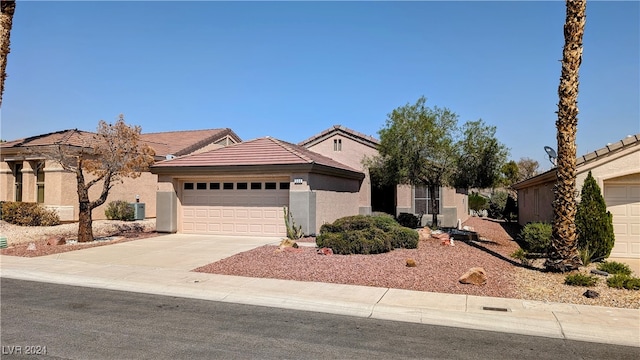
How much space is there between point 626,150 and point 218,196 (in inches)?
586

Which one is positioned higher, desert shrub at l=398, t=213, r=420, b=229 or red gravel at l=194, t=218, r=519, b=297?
desert shrub at l=398, t=213, r=420, b=229

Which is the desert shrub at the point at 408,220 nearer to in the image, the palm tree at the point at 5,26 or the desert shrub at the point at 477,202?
the desert shrub at the point at 477,202

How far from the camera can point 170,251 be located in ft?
49.7

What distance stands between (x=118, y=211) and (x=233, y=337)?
19.9m

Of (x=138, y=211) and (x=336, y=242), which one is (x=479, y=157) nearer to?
(x=336, y=242)

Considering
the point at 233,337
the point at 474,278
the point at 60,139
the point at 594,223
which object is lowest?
the point at 233,337

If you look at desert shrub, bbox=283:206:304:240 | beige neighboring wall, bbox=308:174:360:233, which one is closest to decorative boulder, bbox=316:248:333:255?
desert shrub, bbox=283:206:304:240

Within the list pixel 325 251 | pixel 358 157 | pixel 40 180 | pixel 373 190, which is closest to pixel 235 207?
pixel 325 251

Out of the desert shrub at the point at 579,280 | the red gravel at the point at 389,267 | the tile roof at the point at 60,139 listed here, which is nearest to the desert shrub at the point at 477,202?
the red gravel at the point at 389,267

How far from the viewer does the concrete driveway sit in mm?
13188

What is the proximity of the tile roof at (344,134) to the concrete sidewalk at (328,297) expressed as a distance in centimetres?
1344

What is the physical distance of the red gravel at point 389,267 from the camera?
10.1 m

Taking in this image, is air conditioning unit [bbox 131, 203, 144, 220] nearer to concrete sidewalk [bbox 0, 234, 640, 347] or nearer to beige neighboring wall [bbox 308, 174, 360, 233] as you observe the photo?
concrete sidewalk [bbox 0, 234, 640, 347]

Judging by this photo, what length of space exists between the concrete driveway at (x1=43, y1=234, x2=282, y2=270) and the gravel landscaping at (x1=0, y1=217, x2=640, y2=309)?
2.79 feet
